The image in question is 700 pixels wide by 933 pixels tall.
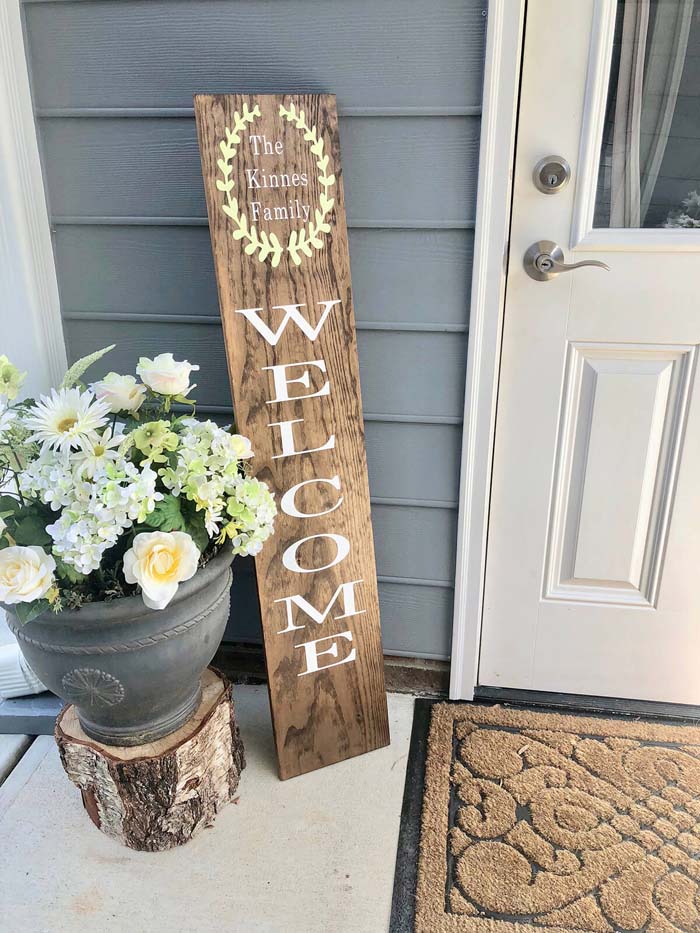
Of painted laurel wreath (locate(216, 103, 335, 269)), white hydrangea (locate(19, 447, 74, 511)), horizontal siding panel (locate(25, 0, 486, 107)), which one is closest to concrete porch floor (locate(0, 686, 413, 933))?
white hydrangea (locate(19, 447, 74, 511))

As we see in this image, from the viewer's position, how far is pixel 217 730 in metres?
1.50

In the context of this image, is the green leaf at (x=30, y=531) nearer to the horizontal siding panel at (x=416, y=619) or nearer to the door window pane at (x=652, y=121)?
the horizontal siding panel at (x=416, y=619)

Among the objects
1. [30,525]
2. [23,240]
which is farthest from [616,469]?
[23,240]

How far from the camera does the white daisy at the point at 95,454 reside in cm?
116

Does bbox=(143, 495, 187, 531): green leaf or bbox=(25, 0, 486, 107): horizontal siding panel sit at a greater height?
bbox=(25, 0, 486, 107): horizontal siding panel

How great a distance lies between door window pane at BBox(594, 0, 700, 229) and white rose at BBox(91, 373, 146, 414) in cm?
97

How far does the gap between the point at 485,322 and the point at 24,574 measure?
39.5 inches

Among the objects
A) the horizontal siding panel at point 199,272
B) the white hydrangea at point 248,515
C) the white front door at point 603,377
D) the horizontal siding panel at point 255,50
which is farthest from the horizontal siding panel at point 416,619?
the horizontal siding panel at point 255,50

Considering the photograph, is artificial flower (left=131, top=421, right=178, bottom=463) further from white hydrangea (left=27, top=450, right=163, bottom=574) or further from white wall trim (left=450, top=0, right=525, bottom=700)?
white wall trim (left=450, top=0, right=525, bottom=700)

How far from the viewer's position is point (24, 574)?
113 cm

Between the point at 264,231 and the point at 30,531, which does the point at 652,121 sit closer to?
the point at 264,231

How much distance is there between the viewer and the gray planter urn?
4.00 feet

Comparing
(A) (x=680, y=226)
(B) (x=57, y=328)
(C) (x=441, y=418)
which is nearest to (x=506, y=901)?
(C) (x=441, y=418)

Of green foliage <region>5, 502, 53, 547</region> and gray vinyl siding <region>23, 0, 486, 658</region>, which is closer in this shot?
green foliage <region>5, 502, 53, 547</region>
